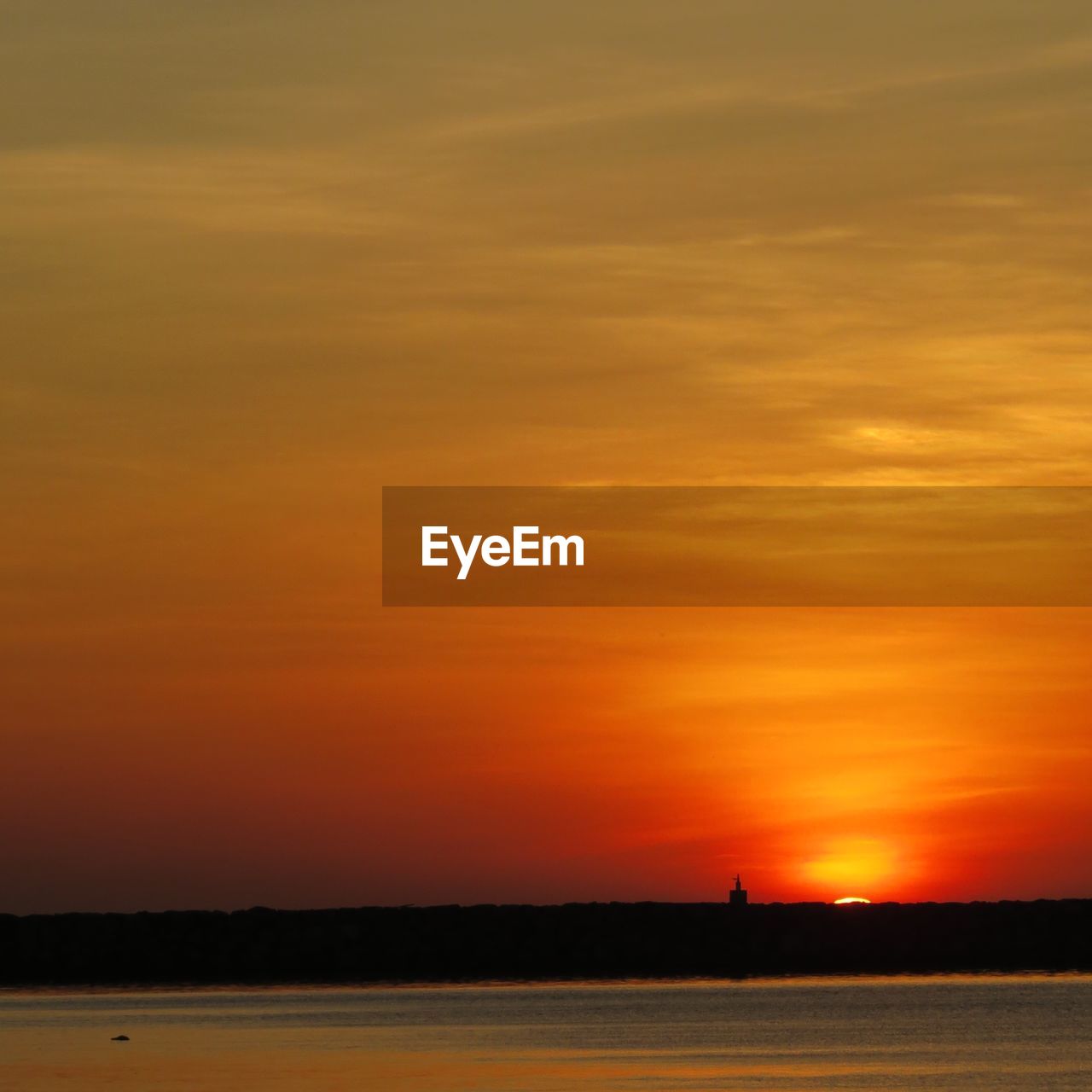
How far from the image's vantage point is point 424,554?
Result: 51656 millimetres

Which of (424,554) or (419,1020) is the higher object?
(424,554)

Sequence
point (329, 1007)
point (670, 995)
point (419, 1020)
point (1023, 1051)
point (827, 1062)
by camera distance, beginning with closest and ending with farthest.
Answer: point (827, 1062)
point (1023, 1051)
point (419, 1020)
point (329, 1007)
point (670, 995)

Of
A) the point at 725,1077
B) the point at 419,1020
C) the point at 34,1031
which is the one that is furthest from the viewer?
the point at 419,1020

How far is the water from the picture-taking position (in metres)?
67.9

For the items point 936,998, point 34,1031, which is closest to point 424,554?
point 34,1031

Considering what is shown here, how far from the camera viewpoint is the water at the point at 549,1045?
67875 mm

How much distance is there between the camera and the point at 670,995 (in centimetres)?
16262

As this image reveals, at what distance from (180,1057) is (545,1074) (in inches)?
630

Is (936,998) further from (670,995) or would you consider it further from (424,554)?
(424,554)

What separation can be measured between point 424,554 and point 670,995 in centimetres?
11661

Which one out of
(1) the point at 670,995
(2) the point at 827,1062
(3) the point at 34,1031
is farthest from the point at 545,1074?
(1) the point at 670,995

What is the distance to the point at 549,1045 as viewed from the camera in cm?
8894

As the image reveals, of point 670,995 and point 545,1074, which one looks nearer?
point 545,1074

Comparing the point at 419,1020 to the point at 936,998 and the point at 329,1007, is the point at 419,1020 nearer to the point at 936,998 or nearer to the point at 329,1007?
the point at 329,1007
